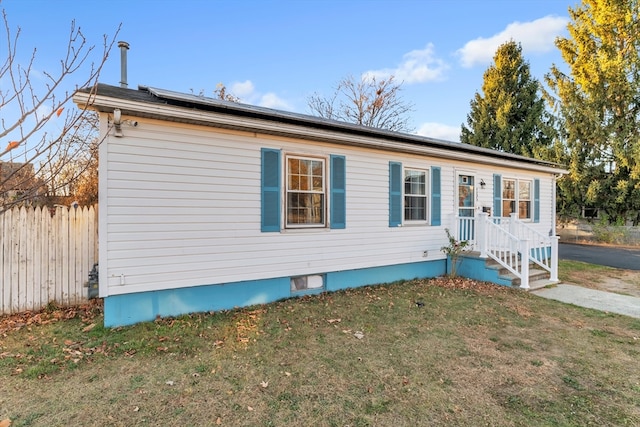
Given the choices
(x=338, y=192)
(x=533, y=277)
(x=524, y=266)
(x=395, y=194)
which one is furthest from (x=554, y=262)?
(x=338, y=192)

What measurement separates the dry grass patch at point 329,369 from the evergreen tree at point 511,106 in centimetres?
1680

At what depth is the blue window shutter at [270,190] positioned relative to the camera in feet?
18.5

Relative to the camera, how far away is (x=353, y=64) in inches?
788

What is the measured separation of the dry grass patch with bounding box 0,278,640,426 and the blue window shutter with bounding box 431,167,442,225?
9.60ft

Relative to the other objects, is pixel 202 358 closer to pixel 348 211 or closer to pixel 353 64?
pixel 348 211

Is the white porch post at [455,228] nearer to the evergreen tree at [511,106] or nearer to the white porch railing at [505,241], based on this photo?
the white porch railing at [505,241]

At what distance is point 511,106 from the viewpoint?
756 inches

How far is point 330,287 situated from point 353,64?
17270mm

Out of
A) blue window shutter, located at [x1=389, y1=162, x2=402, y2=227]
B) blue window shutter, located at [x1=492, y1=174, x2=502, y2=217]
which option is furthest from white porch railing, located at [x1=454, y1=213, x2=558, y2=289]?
blue window shutter, located at [x1=389, y1=162, x2=402, y2=227]

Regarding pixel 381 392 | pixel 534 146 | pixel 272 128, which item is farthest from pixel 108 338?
pixel 534 146

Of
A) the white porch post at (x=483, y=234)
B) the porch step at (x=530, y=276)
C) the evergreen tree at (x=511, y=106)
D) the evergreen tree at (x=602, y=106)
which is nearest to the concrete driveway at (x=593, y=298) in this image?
the porch step at (x=530, y=276)

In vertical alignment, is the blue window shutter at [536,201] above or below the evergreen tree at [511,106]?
below

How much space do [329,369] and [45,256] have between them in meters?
4.94

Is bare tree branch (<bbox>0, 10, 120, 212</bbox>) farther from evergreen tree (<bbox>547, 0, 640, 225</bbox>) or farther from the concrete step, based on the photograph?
evergreen tree (<bbox>547, 0, 640, 225</bbox>)
